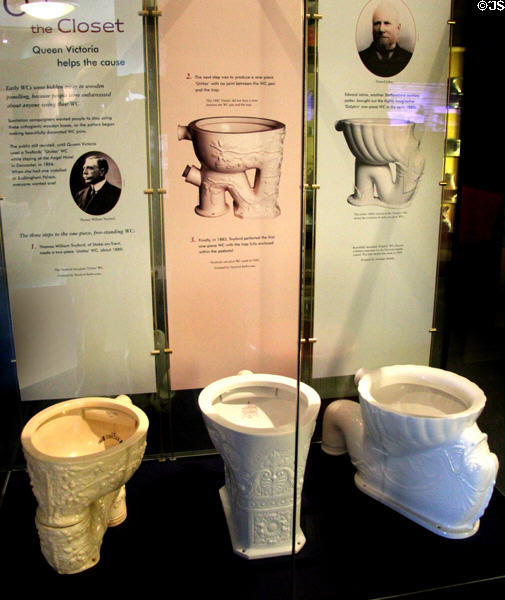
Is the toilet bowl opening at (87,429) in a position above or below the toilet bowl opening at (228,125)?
below

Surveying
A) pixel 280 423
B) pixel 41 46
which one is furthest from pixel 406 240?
pixel 41 46

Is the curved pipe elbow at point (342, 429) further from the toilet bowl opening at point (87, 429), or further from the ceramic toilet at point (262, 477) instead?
the toilet bowl opening at point (87, 429)

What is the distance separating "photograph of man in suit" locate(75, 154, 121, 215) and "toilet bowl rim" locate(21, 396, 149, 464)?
62 centimetres

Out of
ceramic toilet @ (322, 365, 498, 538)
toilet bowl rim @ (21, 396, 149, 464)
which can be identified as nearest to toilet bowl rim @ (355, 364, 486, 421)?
ceramic toilet @ (322, 365, 498, 538)

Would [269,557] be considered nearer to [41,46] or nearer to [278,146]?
[278,146]

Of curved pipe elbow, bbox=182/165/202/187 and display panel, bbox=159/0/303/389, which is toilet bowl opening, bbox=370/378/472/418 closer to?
display panel, bbox=159/0/303/389

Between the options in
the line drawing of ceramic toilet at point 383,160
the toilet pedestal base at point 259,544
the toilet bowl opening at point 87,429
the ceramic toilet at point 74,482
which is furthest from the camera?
the line drawing of ceramic toilet at point 383,160

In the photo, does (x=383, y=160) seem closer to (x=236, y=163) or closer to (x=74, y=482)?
(x=236, y=163)

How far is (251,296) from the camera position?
2076 mm

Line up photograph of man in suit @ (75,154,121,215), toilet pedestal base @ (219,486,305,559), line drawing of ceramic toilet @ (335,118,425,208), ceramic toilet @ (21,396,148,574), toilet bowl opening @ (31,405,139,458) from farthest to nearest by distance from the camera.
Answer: line drawing of ceramic toilet @ (335,118,425,208)
photograph of man in suit @ (75,154,121,215)
toilet bowl opening @ (31,405,139,458)
toilet pedestal base @ (219,486,305,559)
ceramic toilet @ (21,396,148,574)

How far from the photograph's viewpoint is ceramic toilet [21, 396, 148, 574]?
5.14 feet

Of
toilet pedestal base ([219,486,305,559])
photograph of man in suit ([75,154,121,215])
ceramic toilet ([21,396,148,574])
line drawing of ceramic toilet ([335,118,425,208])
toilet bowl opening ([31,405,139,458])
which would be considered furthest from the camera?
line drawing of ceramic toilet ([335,118,425,208])

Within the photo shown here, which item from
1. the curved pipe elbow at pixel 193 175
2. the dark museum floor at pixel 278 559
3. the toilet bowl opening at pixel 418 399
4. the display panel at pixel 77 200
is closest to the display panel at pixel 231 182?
the curved pipe elbow at pixel 193 175

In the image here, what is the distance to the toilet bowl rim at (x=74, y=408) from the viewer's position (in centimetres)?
157
